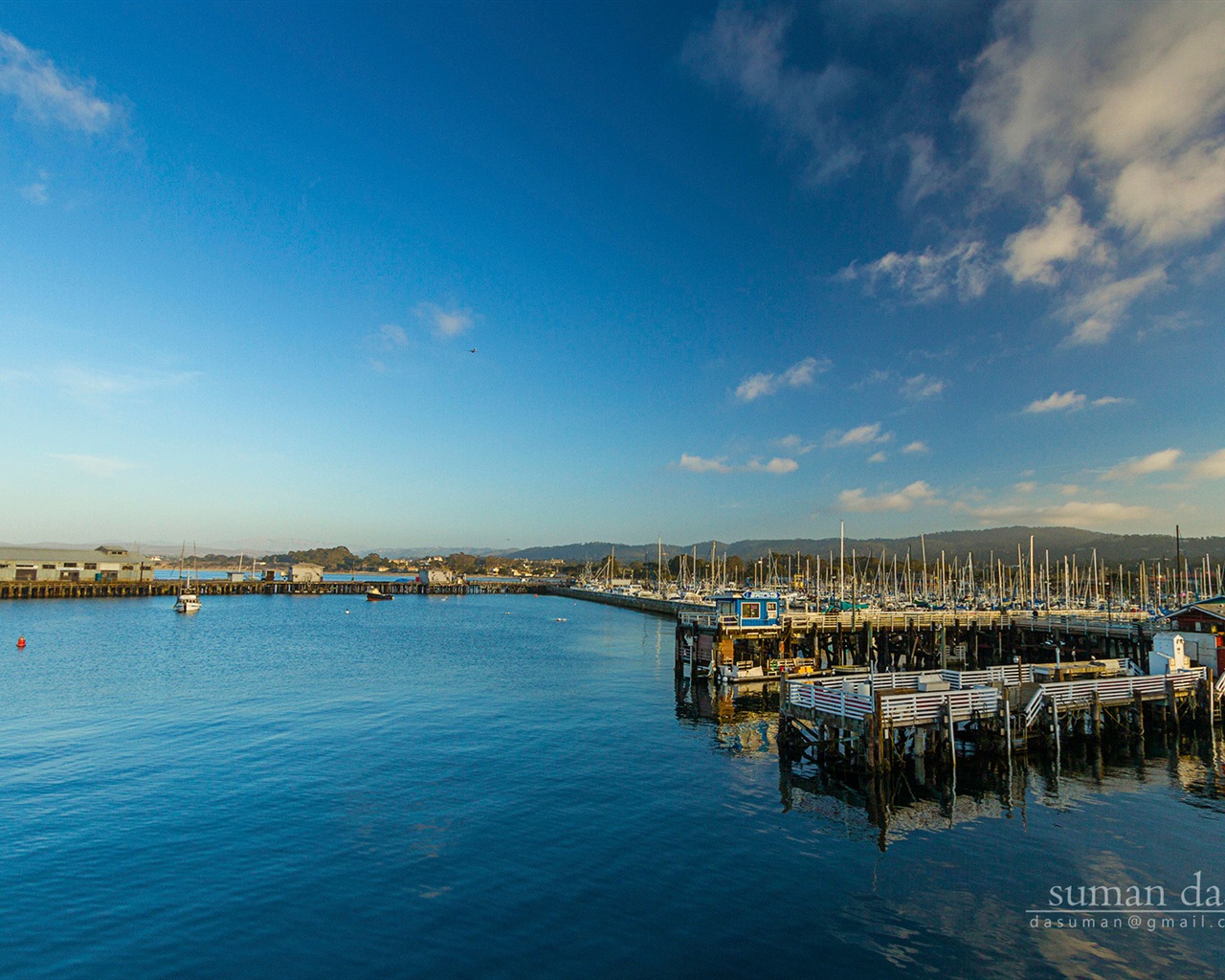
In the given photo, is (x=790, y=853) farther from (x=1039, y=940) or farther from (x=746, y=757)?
(x=746, y=757)

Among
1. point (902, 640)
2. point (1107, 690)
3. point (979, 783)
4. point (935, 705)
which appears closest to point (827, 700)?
point (935, 705)

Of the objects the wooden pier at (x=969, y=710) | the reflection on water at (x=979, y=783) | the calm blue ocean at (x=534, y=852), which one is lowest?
the reflection on water at (x=979, y=783)

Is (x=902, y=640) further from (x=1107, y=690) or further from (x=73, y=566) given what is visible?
(x=73, y=566)

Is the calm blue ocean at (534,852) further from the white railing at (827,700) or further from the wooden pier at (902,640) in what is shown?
the wooden pier at (902,640)

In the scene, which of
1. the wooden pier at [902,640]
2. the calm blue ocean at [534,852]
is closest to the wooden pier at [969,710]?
the calm blue ocean at [534,852]

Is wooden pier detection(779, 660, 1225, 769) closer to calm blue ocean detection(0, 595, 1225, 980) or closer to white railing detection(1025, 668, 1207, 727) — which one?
white railing detection(1025, 668, 1207, 727)

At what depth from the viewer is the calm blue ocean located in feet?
51.1

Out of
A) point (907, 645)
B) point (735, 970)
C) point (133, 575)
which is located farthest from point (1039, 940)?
point (133, 575)

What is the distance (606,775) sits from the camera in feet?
94.7

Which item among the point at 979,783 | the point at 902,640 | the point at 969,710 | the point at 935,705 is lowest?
the point at 979,783

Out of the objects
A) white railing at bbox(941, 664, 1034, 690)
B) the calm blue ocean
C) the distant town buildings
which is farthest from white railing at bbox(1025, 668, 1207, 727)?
the distant town buildings

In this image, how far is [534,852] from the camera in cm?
2078

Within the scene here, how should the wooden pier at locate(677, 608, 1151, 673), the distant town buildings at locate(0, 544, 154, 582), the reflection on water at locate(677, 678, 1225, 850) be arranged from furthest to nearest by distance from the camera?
the distant town buildings at locate(0, 544, 154, 582) → the wooden pier at locate(677, 608, 1151, 673) → the reflection on water at locate(677, 678, 1225, 850)

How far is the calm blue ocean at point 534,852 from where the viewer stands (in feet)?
51.1
